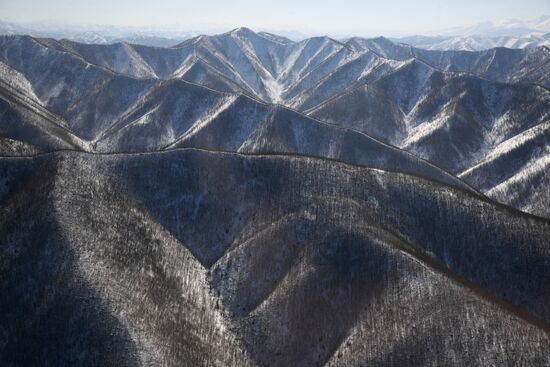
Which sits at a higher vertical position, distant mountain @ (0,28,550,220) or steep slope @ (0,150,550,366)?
steep slope @ (0,150,550,366)

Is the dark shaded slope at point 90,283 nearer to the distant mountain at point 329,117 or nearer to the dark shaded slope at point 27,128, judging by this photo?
the distant mountain at point 329,117

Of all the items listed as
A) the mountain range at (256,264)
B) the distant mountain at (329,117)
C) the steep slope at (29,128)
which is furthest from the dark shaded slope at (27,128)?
the mountain range at (256,264)

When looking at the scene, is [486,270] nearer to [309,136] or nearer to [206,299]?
[206,299]

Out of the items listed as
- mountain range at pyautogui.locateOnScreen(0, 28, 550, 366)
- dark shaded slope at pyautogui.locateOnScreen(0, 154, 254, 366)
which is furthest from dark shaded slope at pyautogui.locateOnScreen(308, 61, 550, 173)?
dark shaded slope at pyautogui.locateOnScreen(0, 154, 254, 366)

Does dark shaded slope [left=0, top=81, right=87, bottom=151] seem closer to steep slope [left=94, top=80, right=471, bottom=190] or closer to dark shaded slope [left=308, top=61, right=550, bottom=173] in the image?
steep slope [left=94, top=80, right=471, bottom=190]

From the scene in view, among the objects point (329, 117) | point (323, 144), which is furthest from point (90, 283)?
point (329, 117)

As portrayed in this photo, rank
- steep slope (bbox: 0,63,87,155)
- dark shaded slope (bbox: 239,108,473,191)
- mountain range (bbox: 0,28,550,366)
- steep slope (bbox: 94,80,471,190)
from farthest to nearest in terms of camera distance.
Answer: steep slope (bbox: 94,80,471,190) → dark shaded slope (bbox: 239,108,473,191) → steep slope (bbox: 0,63,87,155) → mountain range (bbox: 0,28,550,366)

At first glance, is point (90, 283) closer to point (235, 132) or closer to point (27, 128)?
point (235, 132)

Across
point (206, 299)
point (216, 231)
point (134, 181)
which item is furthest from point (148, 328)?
point (134, 181)
